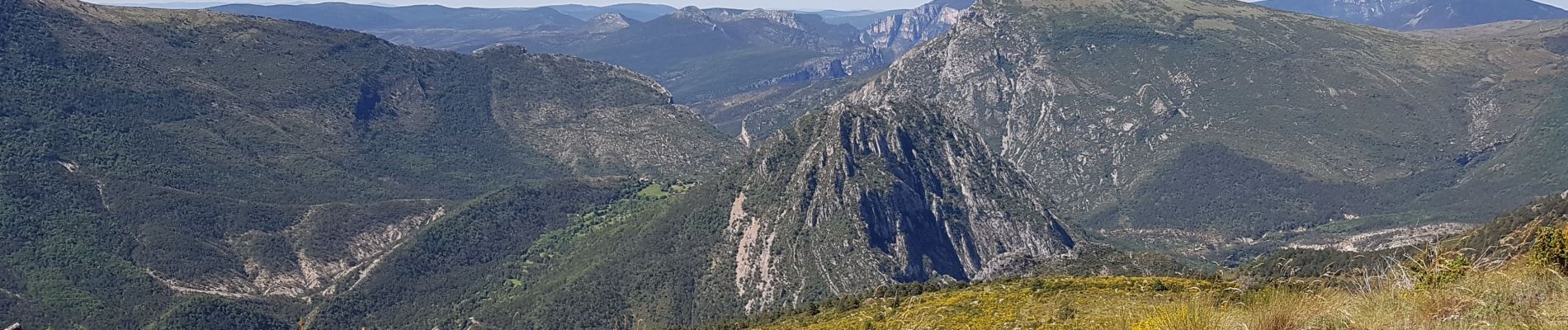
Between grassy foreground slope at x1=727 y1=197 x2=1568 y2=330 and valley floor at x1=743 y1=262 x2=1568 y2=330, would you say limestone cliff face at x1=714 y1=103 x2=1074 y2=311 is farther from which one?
valley floor at x1=743 y1=262 x2=1568 y2=330

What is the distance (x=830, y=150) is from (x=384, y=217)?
2905 inches

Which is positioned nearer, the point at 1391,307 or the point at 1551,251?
the point at 1391,307

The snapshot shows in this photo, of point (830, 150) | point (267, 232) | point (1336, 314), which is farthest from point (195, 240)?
point (1336, 314)

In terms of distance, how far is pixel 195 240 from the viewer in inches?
5187

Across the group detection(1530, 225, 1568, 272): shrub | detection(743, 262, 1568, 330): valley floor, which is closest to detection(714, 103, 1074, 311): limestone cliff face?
detection(1530, 225, 1568, 272): shrub

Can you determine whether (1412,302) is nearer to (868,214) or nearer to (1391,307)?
(1391,307)

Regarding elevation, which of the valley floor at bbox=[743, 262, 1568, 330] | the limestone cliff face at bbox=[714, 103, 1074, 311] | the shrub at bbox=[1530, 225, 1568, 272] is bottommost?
the limestone cliff face at bbox=[714, 103, 1074, 311]

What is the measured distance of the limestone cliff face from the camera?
117250 millimetres

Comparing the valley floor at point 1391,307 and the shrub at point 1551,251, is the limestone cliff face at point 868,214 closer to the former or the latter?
the shrub at point 1551,251

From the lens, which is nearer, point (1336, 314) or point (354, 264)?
point (1336, 314)

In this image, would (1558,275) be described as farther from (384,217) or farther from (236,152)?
(236,152)

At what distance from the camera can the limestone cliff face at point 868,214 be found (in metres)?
117

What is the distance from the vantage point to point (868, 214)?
123938 millimetres

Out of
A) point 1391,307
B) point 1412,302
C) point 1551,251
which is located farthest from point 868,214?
A: point 1391,307
